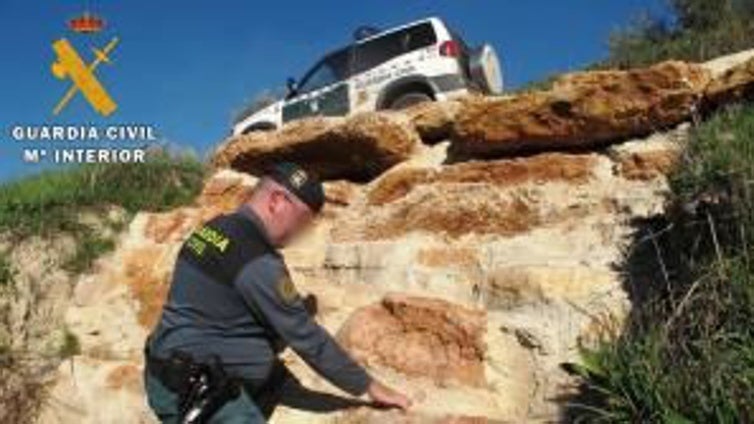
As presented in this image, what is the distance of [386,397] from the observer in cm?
531

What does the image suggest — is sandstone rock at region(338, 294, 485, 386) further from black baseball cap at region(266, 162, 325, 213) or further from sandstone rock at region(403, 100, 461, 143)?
sandstone rock at region(403, 100, 461, 143)

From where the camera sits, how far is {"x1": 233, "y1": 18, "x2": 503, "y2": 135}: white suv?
13953 millimetres

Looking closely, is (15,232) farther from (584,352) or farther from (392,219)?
(584,352)

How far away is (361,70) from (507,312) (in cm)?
926

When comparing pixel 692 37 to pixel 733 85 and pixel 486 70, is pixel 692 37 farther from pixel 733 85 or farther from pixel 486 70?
pixel 733 85

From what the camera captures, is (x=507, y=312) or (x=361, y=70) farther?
(x=361, y=70)

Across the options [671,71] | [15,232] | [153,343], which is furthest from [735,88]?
[15,232]

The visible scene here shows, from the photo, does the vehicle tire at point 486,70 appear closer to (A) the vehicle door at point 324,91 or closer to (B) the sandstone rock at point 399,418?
(A) the vehicle door at point 324,91

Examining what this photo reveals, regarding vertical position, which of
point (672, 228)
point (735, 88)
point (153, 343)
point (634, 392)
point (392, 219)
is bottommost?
point (634, 392)

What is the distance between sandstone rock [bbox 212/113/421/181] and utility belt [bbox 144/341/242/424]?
3430 millimetres

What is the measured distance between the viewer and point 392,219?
746 centimetres

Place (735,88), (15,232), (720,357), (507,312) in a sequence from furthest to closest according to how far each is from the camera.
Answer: (15,232) → (735,88) → (507,312) → (720,357)

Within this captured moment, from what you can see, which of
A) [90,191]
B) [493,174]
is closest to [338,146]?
[493,174]

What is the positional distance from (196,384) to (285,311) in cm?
47
